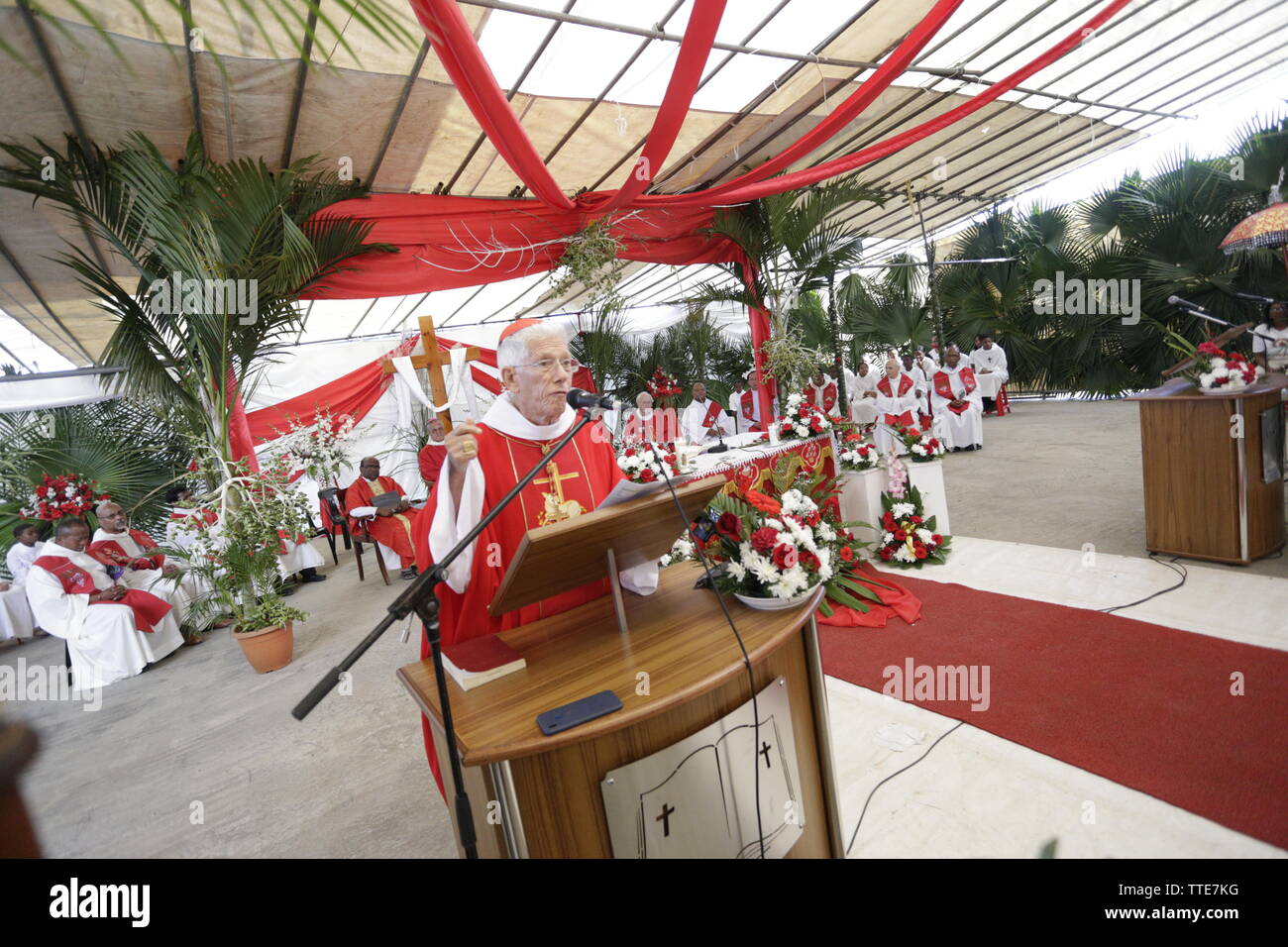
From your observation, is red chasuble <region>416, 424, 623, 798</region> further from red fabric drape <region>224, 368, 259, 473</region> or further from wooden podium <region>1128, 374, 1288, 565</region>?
wooden podium <region>1128, 374, 1288, 565</region>

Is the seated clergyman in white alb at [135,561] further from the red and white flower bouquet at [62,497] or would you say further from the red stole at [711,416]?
the red stole at [711,416]

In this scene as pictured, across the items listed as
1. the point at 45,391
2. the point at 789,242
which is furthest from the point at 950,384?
the point at 45,391

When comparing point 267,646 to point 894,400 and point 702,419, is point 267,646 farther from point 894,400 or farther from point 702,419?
point 894,400

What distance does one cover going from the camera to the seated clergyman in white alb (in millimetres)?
6594

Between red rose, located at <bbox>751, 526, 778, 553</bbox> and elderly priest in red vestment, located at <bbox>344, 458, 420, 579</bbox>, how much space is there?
594 cm

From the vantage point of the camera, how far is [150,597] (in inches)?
246

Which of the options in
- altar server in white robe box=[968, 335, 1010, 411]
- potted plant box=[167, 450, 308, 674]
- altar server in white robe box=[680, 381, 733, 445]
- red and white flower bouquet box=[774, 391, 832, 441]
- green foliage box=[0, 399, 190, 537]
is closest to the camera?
potted plant box=[167, 450, 308, 674]

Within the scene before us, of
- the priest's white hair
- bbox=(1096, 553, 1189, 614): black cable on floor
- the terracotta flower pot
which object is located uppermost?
the priest's white hair

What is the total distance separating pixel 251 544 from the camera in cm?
530

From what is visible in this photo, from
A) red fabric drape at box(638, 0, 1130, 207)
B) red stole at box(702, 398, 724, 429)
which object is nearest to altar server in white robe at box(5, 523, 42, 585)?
red fabric drape at box(638, 0, 1130, 207)

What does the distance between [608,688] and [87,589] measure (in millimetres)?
6735

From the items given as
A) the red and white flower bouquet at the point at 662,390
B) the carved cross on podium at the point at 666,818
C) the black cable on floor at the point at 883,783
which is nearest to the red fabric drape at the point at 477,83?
the carved cross on podium at the point at 666,818
